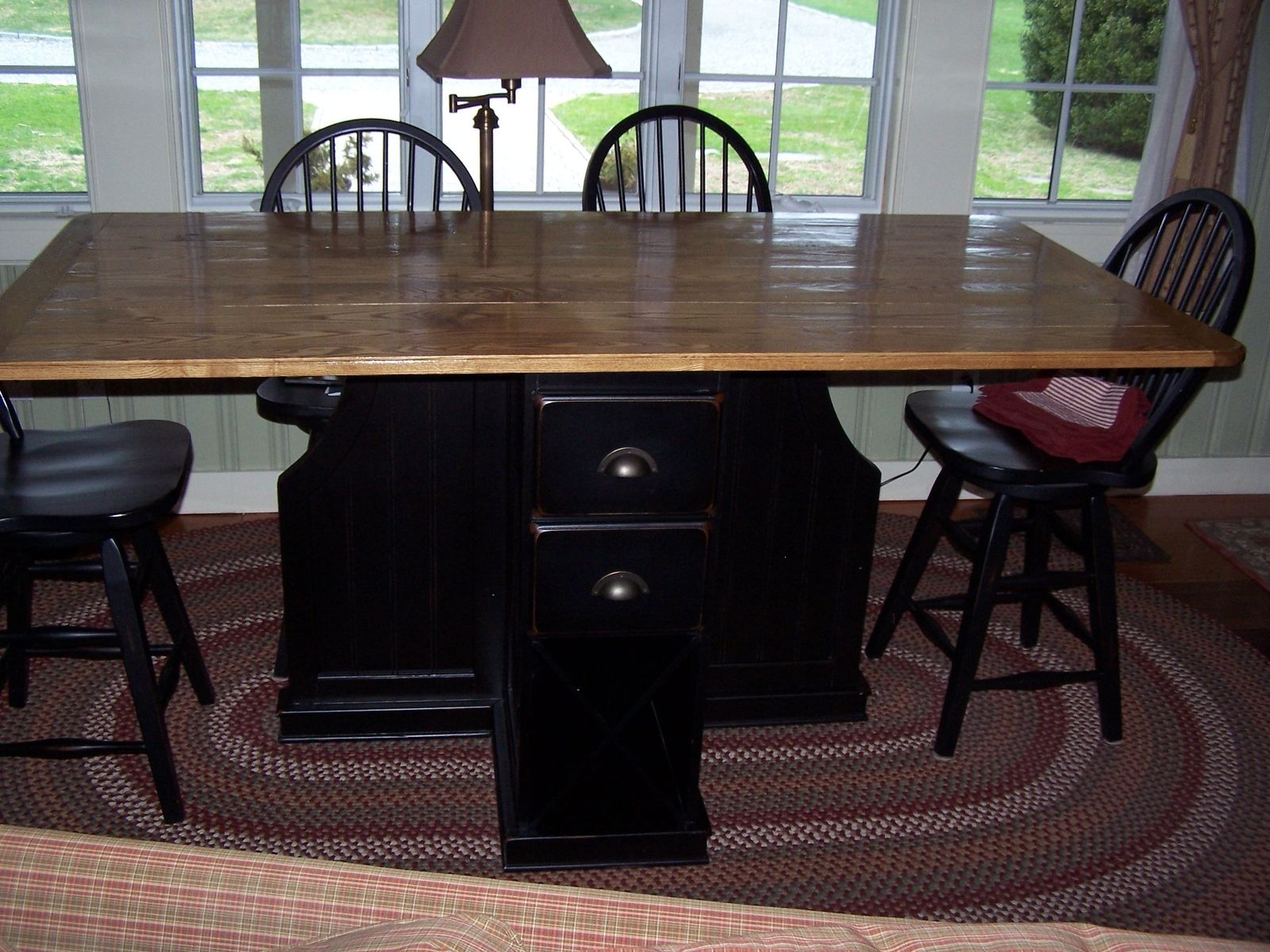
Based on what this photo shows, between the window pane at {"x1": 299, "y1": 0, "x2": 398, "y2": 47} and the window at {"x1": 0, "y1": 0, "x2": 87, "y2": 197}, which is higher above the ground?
the window pane at {"x1": 299, "y1": 0, "x2": 398, "y2": 47}

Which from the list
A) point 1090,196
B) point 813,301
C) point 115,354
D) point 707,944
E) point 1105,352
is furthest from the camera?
point 1090,196

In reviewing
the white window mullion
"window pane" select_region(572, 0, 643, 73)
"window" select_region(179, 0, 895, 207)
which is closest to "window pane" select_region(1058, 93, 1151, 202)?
"window" select_region(179, 0, 895, 207)

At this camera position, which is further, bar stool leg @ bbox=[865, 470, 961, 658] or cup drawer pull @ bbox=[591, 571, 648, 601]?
bar stool leg @ bbox=[865, 470, 961, 658]

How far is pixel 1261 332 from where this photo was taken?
3.40 metres

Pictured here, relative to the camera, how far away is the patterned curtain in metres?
2.96

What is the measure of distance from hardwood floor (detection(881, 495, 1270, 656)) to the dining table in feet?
3.17

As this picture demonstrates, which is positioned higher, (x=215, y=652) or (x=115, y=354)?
(x=115, y=354)

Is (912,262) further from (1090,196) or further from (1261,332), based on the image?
(1261,332)

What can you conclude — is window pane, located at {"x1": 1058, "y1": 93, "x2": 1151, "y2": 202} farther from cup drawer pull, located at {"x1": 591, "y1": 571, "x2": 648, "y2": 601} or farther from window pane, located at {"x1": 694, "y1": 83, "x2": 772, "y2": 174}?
cup drawer pull, located at {"x1": 591, "y1": 571, "x2": 648, "y2": 601}

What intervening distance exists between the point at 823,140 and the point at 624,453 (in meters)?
1.72

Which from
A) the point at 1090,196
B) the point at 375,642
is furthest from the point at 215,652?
the point at 1090,196

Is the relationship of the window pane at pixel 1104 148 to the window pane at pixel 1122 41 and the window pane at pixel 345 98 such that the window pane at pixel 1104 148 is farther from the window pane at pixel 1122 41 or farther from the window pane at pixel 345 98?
the window pane at pixel 345 98

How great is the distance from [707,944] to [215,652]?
1.87m

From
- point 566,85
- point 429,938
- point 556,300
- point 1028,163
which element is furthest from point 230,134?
point 429,938
